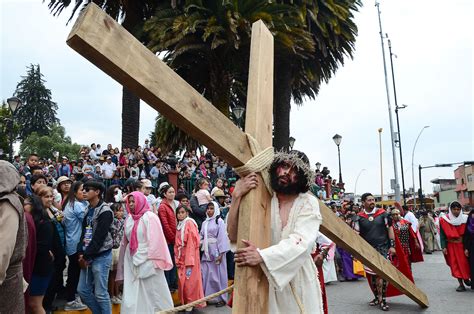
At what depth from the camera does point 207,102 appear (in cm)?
241

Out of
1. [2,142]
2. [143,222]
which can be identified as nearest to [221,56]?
[143,222]

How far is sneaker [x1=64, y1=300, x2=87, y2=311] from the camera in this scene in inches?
235

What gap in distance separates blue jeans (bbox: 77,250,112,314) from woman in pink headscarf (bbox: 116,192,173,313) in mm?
483

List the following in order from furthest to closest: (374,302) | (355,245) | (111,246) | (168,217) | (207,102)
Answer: (374,302) → (168,217) → (111,246) → (355,245) → (207,102)

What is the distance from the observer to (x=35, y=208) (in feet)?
15.3

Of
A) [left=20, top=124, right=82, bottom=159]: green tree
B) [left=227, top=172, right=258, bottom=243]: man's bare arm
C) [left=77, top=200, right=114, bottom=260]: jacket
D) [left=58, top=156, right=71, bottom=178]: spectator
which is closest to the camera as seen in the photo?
[left=227, top=172, right=258, bottom=243]: man's bare arm

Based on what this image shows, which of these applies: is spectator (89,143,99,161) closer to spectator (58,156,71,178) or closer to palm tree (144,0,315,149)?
spectator (58,156,71,178)

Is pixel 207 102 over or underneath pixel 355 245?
over

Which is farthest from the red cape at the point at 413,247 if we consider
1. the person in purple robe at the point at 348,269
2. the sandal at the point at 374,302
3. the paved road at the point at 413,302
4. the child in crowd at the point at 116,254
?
the child in crowd at the point at 116,254

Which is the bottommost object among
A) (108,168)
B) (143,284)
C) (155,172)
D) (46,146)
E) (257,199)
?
(143,284)

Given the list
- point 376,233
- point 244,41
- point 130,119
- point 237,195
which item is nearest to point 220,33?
point 244,41

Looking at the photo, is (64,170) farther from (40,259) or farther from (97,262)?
(40,259)

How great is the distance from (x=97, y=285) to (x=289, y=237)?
3591 millimetres

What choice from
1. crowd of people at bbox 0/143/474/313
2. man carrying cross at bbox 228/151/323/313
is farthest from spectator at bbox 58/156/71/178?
man carrying cross at bbox 228/151/323/313
